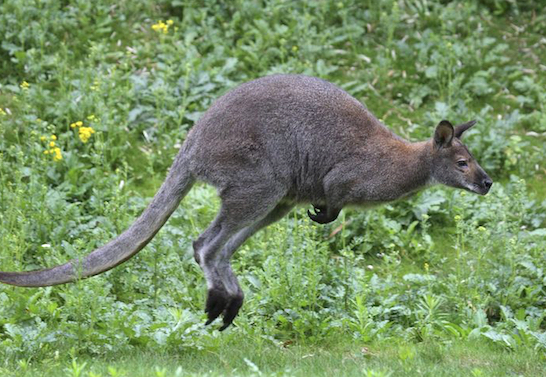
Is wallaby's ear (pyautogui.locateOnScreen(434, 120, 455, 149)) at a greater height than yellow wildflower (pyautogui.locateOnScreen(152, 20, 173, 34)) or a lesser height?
greater

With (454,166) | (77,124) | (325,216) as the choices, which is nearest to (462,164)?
(454,166)

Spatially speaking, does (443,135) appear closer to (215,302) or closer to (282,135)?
(282,135)

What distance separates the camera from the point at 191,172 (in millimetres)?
7660

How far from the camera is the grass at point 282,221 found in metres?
7.76

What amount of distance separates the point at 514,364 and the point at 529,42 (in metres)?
6.57

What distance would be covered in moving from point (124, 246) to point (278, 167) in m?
1.26

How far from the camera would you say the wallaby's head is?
7.69 metres

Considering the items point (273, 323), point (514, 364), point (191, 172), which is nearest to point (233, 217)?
point (191, 172)

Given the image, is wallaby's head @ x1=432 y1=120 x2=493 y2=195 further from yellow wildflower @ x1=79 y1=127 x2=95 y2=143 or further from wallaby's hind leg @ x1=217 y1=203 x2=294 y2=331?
yellow wildflower @ x1=79 y1=127 x2=95 y2=143

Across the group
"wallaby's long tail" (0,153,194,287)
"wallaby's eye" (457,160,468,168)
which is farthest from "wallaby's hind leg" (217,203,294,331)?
"wallaby's eye" (457,160,468,168)

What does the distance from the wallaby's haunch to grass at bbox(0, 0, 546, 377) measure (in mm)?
482

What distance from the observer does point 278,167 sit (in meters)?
7.54

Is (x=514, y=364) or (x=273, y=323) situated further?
(x=273, y=323)

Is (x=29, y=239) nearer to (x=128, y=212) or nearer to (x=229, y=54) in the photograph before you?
(x=128, y=212)
